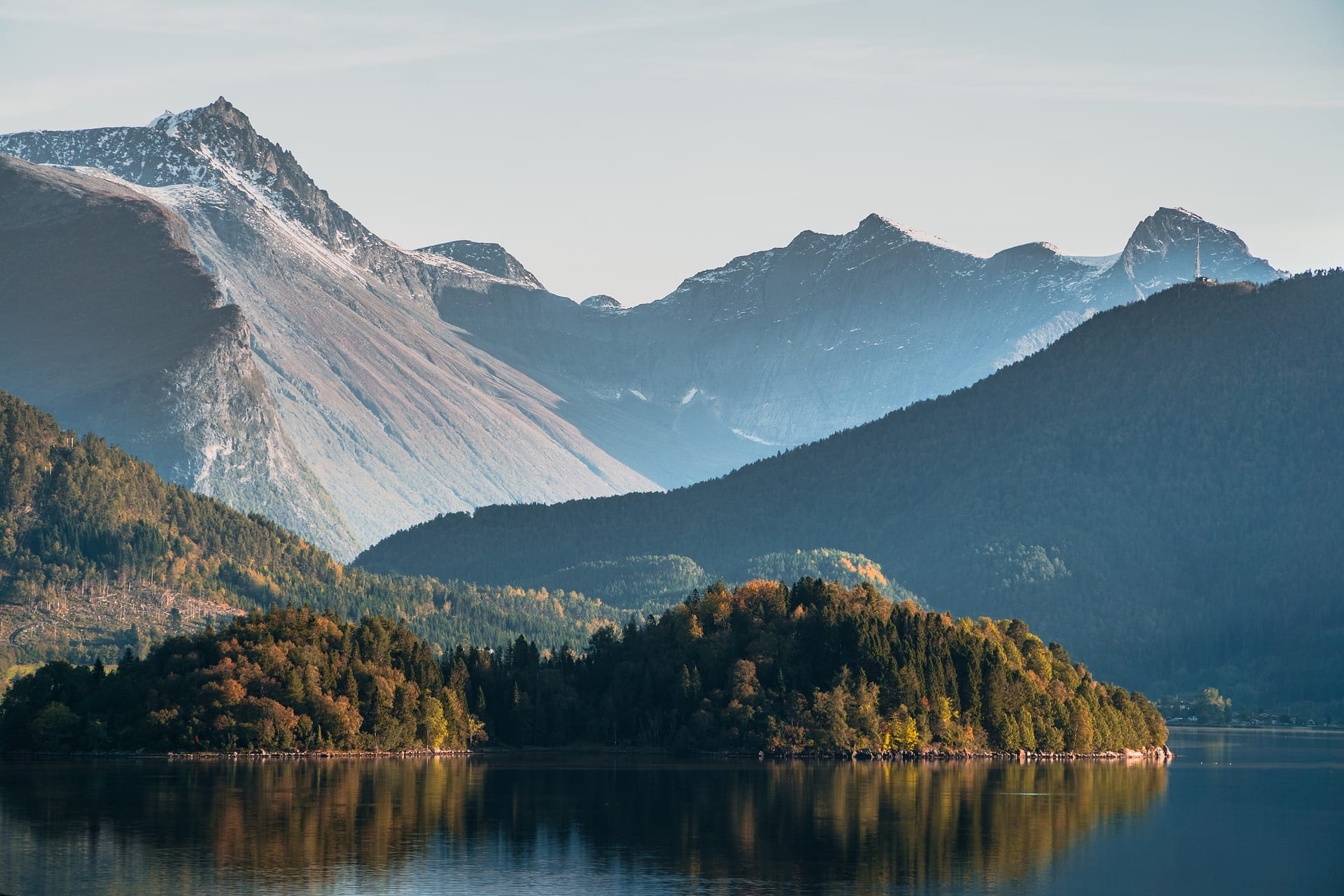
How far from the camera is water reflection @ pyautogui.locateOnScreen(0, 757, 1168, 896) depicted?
134250 millimetres

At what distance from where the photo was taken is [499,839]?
15800cm

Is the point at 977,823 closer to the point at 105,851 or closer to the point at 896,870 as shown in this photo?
the point at 896,870

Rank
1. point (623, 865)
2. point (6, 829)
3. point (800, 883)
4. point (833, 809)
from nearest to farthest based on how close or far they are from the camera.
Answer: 1. point (800, 883)
2. point (623, 865)
3. point (6, 829)
4. point (833, 809)

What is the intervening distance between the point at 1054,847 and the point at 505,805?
57.7m

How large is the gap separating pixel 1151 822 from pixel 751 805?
41.0 m

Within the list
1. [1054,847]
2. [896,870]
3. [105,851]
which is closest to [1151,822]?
[1054,847]

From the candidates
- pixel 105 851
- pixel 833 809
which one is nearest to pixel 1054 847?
pixel 833 809

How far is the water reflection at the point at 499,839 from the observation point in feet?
440

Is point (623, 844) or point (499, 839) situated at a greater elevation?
point (499, 839)

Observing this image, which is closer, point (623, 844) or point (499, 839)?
point (623, 844)

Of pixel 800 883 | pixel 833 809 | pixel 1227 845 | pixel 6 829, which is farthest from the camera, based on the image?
pixel 833 809

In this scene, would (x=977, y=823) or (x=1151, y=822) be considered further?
(x=1151, y=822)

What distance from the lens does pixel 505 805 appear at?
186 m

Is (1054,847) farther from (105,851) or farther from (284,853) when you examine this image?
(105,851)
